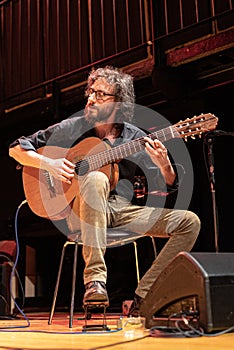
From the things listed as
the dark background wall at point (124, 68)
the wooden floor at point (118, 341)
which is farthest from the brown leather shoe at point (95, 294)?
the dark background wall at point (124, 68)

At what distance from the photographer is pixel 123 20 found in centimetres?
427

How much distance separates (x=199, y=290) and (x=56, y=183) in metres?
1.25

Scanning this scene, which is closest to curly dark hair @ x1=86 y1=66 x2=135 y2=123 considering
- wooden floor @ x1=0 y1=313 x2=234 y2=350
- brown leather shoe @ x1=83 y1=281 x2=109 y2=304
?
brown leather shoe @ x1=83 y1=281 x2=109 y2=304

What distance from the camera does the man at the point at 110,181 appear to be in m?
2.17

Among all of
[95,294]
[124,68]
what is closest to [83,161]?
[95,294]

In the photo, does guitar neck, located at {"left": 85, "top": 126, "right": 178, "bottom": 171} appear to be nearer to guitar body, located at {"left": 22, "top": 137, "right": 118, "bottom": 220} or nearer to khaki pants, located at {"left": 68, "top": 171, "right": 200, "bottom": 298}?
guitar body, located at {"left": 22, "top": 137, "right": 118, "bottom": 220}

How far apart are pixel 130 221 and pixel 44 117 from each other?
110 inches

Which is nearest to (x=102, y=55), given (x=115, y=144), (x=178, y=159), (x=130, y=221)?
(x=178, y=159)

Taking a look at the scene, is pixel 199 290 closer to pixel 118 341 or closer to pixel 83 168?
pixel 118 341

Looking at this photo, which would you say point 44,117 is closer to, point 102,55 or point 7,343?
point 102,55

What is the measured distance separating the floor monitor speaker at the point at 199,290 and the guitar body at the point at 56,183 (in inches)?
34.4

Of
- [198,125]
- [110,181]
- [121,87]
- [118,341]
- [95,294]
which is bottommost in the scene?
[118,341]

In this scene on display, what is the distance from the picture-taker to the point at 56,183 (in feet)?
8.63

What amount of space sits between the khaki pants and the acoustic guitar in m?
0.12
